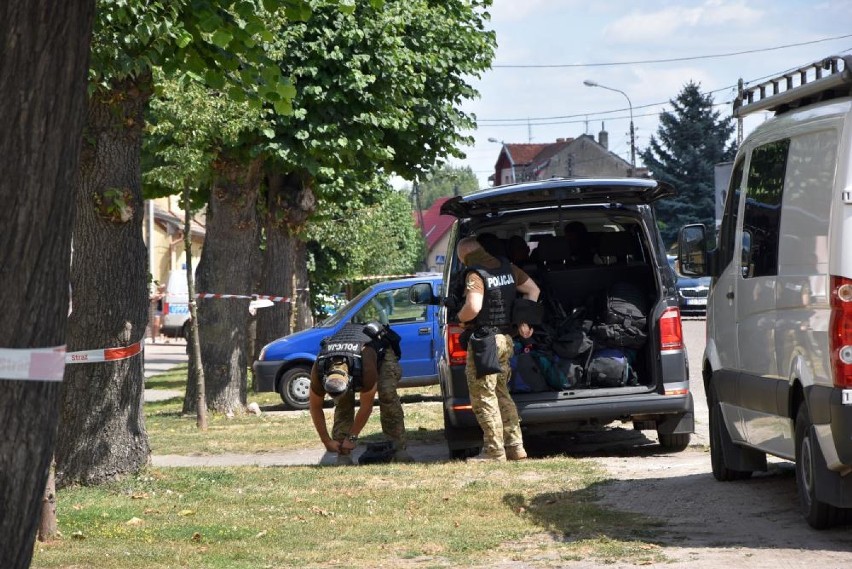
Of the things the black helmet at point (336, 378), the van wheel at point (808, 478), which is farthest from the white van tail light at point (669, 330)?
the van wheel at point (808, 478)

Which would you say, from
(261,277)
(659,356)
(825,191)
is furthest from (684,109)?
(825,191)

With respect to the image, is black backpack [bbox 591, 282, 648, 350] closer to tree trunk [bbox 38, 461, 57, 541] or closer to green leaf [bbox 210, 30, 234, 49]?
green leaf [bbox 210, 30, 234, 49]

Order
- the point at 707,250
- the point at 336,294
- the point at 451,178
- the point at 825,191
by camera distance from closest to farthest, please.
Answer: the point at 825,191 → the point at 707,250 → the point at 451,178 → the point at 336,294

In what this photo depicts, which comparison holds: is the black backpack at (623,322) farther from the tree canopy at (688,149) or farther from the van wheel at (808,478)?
the tree canopy at (688,149)

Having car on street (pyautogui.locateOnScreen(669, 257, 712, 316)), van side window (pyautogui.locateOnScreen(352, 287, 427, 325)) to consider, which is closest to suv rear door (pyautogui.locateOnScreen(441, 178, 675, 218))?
van side window (pyautogui.locateOnScreen(352, 287, 427, 325))

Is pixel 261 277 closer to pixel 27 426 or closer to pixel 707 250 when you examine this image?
pixel 707 250

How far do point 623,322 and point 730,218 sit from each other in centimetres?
257

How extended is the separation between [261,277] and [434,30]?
616 cm

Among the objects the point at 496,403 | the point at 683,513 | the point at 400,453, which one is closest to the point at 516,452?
the point at 496,403

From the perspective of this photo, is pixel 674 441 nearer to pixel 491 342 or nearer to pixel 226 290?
pixel 491 342

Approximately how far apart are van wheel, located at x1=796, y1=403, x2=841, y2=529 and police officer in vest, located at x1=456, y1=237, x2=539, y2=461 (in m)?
3.91

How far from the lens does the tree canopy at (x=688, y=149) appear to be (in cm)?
6794

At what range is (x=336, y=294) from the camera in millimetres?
52562

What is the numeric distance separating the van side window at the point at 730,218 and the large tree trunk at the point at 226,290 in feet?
37.7
